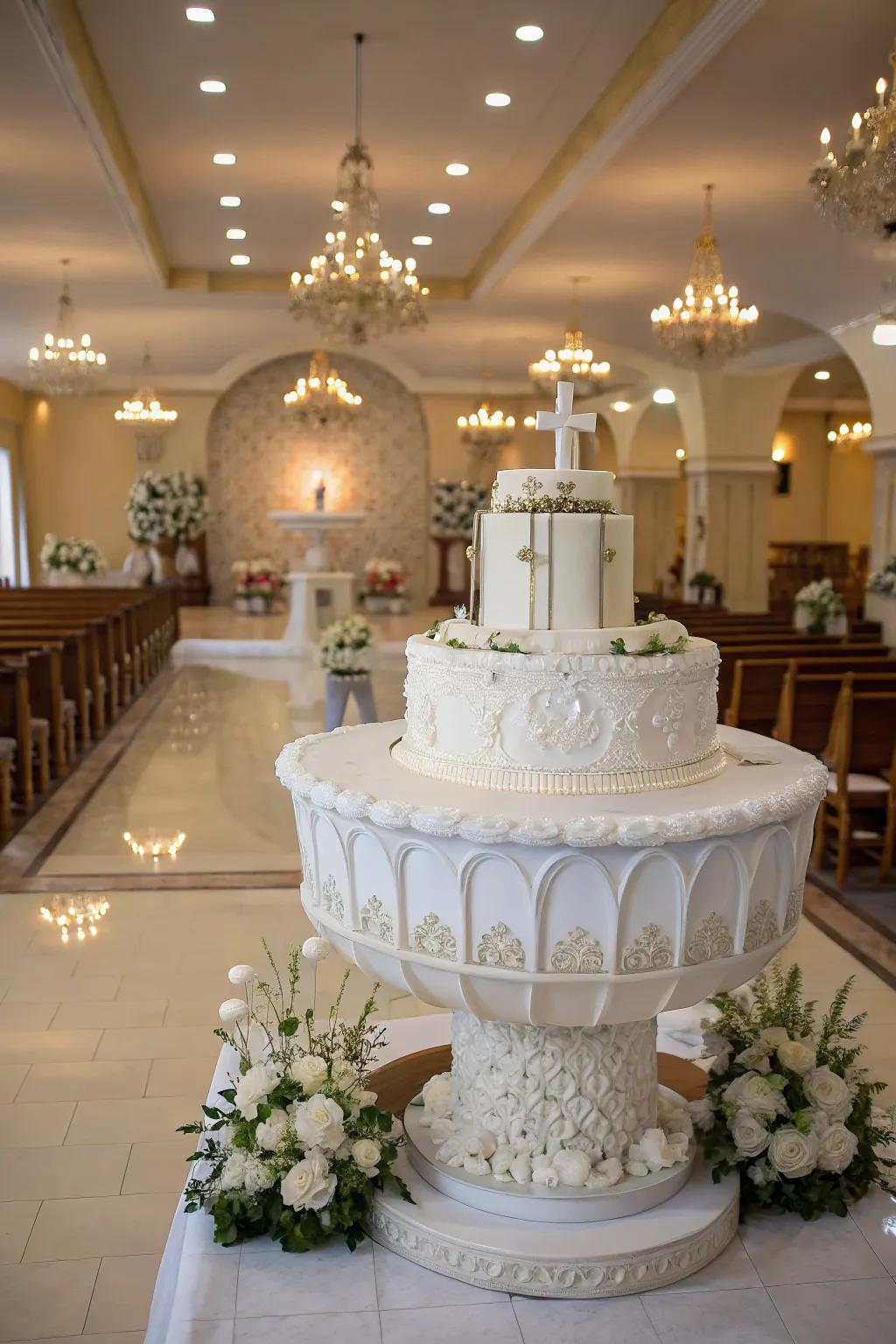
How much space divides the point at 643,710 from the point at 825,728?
15.9 ft

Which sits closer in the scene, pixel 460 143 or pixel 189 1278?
pixel 189 1278

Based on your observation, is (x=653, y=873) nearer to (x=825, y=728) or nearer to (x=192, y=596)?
(x=825, y=728)

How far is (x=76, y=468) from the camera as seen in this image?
78.1 ft

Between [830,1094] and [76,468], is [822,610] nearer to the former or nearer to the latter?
[830,1094]

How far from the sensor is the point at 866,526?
81.8 feet

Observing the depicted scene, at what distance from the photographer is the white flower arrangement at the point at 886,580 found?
1225cm

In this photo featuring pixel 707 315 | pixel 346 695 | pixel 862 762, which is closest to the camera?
pixel 862 762

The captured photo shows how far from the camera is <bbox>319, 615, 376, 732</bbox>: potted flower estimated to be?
32.1ft

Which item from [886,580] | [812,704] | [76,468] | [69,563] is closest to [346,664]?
[812,704]

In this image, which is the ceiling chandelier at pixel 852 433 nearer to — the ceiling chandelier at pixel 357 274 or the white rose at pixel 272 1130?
the ceiling chandelier at pixel 357 274

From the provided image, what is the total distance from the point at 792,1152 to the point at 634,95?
253 inches

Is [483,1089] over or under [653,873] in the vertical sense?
under

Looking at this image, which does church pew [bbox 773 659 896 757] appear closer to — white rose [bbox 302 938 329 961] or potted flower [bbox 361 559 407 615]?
white rose [bbox 302 938 329 961]

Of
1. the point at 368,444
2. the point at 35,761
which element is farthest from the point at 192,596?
the point at 35,761
